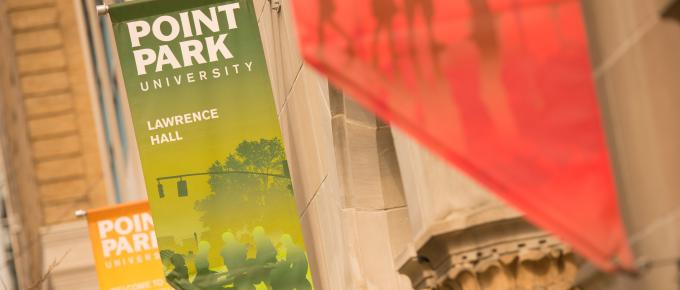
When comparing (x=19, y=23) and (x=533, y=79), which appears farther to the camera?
(x=19, y=23)

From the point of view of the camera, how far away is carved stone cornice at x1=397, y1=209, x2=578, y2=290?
7.59 metres

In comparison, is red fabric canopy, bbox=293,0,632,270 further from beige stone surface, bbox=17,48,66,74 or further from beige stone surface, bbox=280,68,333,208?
beige stone surface, bbox=17,48,66,74

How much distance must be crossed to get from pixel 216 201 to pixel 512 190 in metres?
7.39

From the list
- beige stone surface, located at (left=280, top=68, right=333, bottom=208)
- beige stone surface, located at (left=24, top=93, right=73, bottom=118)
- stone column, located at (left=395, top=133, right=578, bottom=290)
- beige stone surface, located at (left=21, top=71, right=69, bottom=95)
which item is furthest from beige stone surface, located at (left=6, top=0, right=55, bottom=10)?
stone column, located at (left=395, top=133, right=578, bottom=290)

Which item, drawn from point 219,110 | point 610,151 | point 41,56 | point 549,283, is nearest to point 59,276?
point 41,56

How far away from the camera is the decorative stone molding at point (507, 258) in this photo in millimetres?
7586

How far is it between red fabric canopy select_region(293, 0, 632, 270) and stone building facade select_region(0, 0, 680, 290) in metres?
0.26

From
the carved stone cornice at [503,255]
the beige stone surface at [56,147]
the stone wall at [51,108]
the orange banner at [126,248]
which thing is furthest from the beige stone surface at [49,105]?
the carved stone cornice at [503,255]

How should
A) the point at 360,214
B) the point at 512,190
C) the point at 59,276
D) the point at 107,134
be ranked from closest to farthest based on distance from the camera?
the point at 512,190, the point at 360,214, the point at 59,276, the point at 107,134

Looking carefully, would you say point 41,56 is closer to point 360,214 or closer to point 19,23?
point 19,23

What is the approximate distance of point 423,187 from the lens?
871cm

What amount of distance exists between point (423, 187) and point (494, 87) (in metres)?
3.71

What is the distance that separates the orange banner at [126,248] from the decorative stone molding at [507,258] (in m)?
8.15

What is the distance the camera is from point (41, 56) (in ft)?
108
